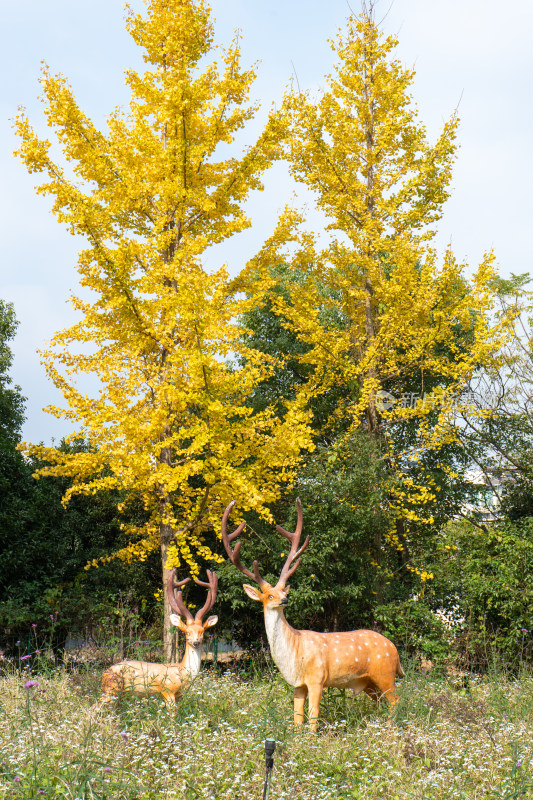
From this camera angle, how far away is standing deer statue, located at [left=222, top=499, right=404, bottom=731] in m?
5.66

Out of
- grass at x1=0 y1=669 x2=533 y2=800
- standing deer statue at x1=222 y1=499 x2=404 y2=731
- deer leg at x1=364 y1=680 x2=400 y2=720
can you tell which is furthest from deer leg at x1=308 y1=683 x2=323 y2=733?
deer leg at x1=364 y1=680 x2=400 y2=720

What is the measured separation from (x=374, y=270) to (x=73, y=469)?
216 inches

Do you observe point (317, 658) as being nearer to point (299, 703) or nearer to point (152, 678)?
point (299, 703)

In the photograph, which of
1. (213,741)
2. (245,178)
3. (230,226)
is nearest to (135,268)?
(230,226)

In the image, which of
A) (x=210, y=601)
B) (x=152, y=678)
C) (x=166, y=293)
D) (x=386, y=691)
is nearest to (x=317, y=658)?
(x=386, y=691)

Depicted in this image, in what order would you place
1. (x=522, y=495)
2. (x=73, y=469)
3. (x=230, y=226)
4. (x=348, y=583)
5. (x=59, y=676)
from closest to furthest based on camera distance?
(x=59, y=676), (x=73, y=469), (x=230, y=226), (x=348, y=583), (x=522, y=495)

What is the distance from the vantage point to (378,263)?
425 inches

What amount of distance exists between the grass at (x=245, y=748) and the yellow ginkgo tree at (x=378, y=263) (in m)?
4.60

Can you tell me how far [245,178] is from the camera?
988 cm

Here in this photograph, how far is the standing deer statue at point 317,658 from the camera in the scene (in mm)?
5664

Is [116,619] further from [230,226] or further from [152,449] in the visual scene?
[230,226]

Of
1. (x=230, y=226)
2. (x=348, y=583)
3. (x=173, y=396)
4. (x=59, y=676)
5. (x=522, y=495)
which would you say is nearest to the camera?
(x=59, y=676)

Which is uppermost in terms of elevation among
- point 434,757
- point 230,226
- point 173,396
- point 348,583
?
point 230,226

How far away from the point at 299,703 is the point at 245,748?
1130 millimetres
